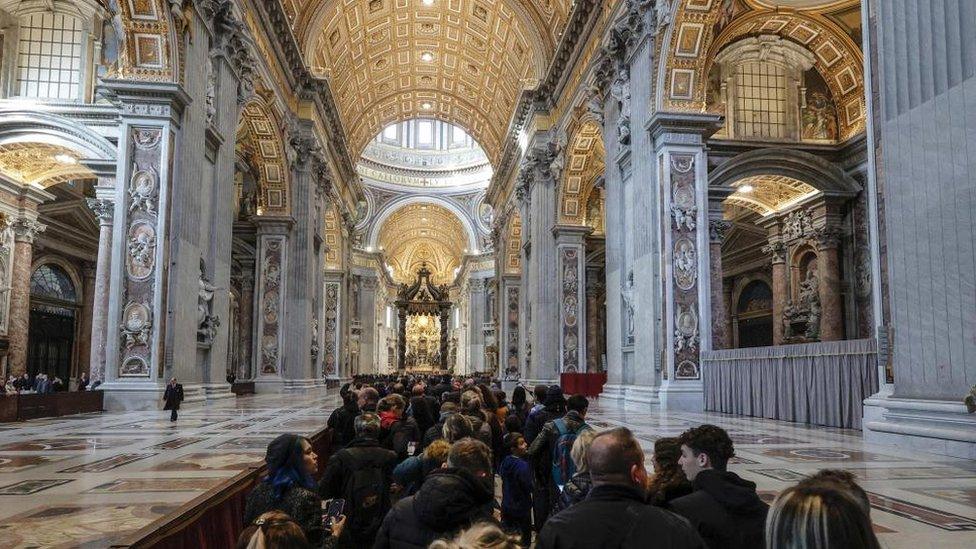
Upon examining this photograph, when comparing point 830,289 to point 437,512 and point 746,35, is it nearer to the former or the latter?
point 746,35

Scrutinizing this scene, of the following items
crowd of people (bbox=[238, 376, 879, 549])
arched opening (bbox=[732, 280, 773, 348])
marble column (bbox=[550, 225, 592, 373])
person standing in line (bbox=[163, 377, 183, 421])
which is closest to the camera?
crowd of people (bbox=[238, 376, 879, 549])

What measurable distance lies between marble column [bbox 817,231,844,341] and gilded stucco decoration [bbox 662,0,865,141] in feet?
8.43

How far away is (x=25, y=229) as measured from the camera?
20.7 metres

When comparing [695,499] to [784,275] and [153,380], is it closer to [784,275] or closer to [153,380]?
[153,380]

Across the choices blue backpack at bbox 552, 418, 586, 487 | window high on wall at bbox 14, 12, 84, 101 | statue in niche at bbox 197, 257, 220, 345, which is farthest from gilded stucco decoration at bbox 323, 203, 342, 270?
blue backpack at bbox 552, 418, 586, 487

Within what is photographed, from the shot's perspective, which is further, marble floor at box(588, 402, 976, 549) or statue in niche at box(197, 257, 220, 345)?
statue in niche at box(197, 257, 220, 345)

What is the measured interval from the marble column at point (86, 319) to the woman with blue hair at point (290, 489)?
2533 centimetres

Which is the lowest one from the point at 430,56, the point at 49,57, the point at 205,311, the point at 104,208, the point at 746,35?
the point at 205,311

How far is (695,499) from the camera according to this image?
2.56 m

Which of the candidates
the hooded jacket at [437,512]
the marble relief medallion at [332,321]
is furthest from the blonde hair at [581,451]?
the marble relief medallion at [332,321]

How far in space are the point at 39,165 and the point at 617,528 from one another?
21.9 meters

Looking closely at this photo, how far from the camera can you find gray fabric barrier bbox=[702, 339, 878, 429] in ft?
32.3

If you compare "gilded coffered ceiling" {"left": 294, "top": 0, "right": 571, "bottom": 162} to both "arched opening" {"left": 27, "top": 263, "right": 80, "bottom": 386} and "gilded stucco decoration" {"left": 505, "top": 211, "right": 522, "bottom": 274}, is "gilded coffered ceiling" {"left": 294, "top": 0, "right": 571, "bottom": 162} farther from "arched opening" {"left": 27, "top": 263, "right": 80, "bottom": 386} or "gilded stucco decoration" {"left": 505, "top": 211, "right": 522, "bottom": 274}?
"arched opening" {"left": 27, "top": 263, "right": 80, "bottom": 386}

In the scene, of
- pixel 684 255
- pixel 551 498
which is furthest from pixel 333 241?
pixel 551 498
